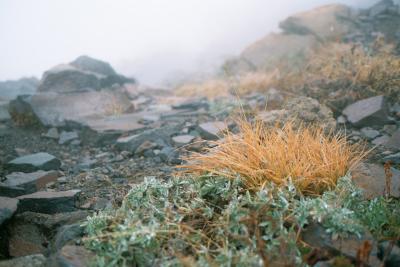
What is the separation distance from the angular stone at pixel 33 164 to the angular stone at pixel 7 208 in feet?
4.33

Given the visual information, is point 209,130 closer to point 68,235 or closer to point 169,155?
point 169,155

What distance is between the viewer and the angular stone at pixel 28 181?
3.37 meters

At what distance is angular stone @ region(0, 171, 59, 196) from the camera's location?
11.0ft

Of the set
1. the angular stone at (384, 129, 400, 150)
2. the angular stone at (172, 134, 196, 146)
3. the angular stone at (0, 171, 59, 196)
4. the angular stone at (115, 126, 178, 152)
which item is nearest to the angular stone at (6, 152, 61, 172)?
the angular stone at (0, 171, 59, 196)

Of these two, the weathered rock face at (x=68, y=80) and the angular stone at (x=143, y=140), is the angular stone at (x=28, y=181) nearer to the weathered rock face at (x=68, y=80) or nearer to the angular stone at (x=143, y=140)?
the angular stone at (x=143, y=140)

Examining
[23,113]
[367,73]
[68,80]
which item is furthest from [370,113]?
[68,80]

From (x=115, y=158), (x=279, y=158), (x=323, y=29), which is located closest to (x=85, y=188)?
(x=115, y=158)

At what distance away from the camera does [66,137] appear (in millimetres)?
5535

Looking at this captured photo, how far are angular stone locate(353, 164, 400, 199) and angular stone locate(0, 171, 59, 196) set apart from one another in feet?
9.56

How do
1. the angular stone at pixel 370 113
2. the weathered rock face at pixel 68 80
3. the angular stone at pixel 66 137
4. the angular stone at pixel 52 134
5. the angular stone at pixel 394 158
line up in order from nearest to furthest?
the angular stone at pixel 394 158, the angular stone at pixel 370 113, the angular stone at pixel 66 137, the angular stone at pixel 52 134, the weathered rock face at pixel 68 80

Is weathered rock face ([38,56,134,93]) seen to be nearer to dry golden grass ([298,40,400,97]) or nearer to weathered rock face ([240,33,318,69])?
weathered rock face ([240,33,318,69])

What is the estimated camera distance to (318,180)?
2.54 meters

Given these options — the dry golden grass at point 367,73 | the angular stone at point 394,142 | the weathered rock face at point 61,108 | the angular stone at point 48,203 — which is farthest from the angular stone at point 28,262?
the dry golden grass at point 367,73

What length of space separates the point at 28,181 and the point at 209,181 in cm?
197
